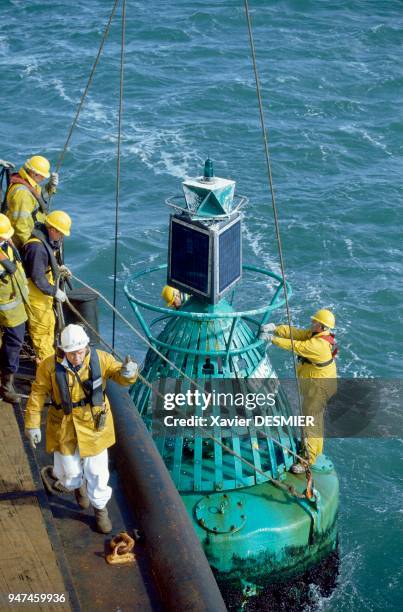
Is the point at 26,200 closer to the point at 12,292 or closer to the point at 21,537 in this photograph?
the point at 12,292

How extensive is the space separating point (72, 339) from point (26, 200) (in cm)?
425

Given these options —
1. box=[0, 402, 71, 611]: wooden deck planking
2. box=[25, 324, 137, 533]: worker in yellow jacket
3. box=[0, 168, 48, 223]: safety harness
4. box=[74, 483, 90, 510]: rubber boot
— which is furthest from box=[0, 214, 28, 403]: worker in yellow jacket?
box=[25, 324, 137, 533]: worker in yellow jacket

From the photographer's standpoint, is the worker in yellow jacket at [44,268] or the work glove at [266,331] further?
the work glove at [266,331]

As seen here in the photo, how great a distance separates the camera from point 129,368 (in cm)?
799

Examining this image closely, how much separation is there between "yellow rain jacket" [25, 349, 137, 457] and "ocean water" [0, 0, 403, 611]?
21.9 feet

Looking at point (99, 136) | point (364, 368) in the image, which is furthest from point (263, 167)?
point (364, 368)

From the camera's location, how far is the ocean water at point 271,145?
22312 mm

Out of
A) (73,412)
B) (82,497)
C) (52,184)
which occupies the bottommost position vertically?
(82,497)

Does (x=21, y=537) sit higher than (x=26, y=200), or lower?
lower

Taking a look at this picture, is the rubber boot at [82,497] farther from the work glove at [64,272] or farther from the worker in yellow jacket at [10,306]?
the work glove at [64,272]

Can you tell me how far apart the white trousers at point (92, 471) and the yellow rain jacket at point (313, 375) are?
3.97 m

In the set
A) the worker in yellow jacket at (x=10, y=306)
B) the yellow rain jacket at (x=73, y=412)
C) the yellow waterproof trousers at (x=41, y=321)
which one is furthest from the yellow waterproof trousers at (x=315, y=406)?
the yellow rain jacket at (x=73, y=412)

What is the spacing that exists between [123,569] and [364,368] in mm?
15215

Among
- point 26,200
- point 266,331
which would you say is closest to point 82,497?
point 266,331
